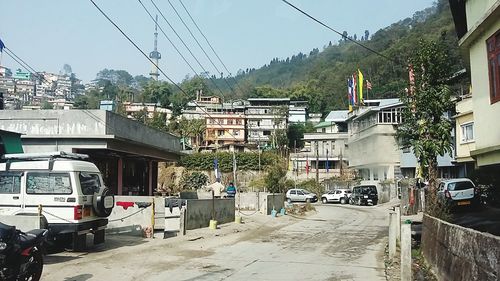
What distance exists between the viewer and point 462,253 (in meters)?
7.70

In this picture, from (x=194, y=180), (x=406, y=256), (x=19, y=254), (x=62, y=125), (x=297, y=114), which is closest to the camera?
(x=19, y=254)

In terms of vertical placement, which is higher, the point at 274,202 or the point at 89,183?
the point at 89,183

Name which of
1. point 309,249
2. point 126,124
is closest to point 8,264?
point 309,249

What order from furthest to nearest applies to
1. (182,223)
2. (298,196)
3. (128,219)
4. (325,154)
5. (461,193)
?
(325,154)
(298,196)
(461,193)
(182,223)
(128,219)

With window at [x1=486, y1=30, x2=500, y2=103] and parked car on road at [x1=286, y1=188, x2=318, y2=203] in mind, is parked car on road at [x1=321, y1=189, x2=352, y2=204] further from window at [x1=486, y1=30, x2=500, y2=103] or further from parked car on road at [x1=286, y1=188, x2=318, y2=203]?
window at [x1=486, y1=30, x2=500, y2=103]

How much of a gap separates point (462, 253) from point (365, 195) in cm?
4017

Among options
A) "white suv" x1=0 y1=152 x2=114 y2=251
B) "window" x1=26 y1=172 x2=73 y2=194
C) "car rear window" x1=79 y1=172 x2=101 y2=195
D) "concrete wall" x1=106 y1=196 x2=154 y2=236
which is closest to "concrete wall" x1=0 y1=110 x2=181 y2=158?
"concrete wall" x1=106 y1=196 x2=154 y2=236

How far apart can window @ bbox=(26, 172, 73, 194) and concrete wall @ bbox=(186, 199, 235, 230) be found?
6934 millimetres

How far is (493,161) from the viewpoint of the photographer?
13.2 meters

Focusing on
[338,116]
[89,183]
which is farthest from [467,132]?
[338,116]

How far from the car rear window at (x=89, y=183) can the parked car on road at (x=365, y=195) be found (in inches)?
1410

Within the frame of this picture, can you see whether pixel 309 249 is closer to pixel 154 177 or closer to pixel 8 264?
pixel 8 264

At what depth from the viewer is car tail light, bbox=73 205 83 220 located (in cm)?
1320

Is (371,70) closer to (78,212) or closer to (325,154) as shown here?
(325,154)
